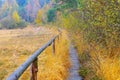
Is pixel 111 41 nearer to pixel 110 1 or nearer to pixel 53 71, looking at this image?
pixel 110 1

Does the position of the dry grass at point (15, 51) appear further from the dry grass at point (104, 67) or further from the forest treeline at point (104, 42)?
the forest treeline at point (104, 42)

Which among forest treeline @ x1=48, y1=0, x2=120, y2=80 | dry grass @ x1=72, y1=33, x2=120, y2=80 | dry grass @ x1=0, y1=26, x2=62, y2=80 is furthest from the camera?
dry grass @ x1=0, y1=26, x2=62, y2=80

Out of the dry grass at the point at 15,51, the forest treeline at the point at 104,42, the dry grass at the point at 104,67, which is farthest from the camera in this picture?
the dry grass at the point at 15,51

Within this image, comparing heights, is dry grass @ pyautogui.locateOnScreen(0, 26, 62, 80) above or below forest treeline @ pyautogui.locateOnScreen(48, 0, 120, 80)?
below

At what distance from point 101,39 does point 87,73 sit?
225 cm

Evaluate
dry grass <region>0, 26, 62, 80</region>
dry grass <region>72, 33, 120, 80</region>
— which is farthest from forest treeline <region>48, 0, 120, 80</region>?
dry grass <region>0, 26, 62, 80</region>

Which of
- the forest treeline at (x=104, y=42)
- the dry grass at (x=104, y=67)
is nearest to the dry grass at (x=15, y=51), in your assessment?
the dry grass at (x=104, y=67)

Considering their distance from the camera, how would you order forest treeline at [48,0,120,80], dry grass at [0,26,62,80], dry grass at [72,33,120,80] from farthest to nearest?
dry grass at [0,26,62,80] < forest treeline at [48,0,120,80] < dry grass at [72,33,120,80]

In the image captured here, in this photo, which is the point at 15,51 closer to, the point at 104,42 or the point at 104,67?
the point at 104,42

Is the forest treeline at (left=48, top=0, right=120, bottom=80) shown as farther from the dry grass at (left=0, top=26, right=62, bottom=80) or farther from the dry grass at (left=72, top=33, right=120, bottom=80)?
the dry grass at (left=0, top=26, right=62, bottom=80)

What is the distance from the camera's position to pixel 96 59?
33.4 feet

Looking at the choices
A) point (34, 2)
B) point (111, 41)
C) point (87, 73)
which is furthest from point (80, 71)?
point (34, 2)

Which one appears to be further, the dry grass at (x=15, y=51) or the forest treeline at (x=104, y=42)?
the dry grass at (x=15, y=51)

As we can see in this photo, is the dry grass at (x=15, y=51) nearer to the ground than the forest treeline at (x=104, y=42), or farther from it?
nearer to the ground
